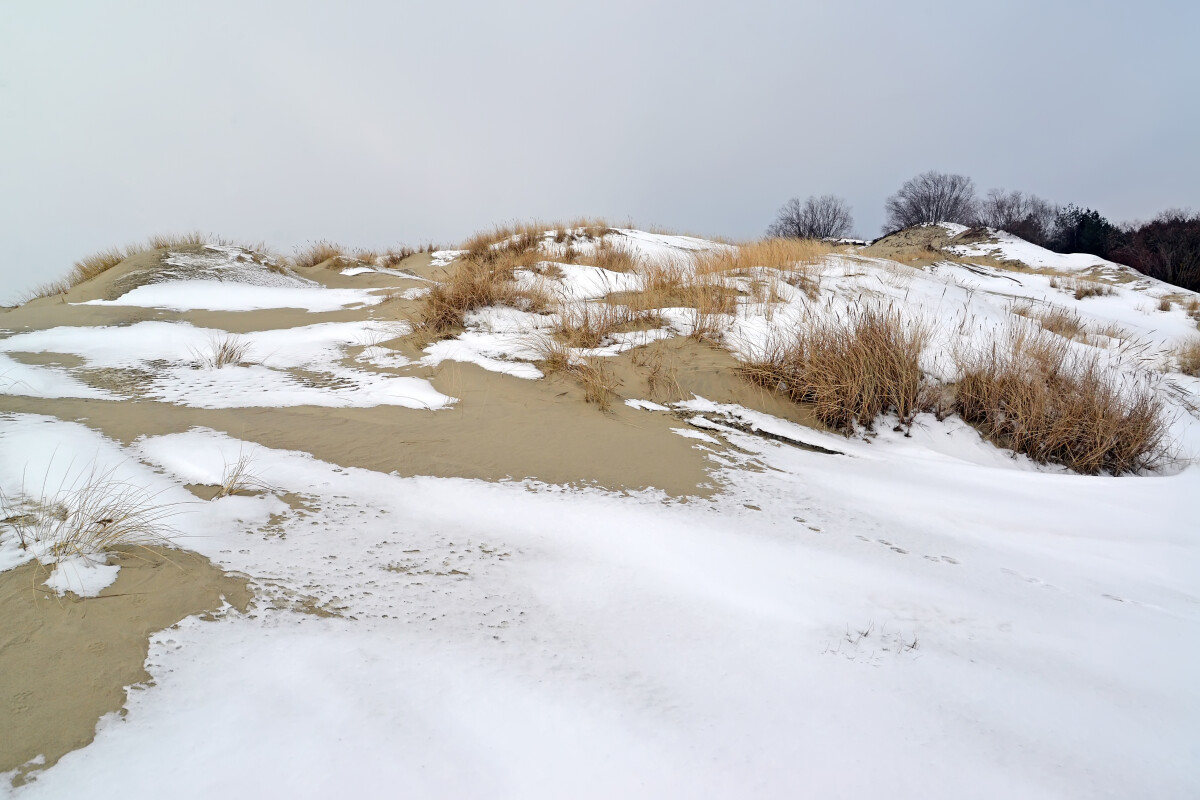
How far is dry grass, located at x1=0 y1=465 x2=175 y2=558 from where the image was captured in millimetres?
1543

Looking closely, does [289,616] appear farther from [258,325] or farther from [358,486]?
[258,325]

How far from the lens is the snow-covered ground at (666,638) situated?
1.04 meters

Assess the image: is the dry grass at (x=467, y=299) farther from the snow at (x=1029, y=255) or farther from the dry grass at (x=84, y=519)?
the snow at (x=1029, y=255)

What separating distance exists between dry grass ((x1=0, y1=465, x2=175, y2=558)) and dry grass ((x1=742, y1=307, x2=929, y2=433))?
11.6 ft

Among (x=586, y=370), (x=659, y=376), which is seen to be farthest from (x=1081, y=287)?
(x=586, y=370)

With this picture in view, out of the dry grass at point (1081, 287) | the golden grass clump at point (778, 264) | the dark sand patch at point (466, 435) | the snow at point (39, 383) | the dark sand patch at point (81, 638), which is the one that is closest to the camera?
the dark sand patch at point (81, 638)

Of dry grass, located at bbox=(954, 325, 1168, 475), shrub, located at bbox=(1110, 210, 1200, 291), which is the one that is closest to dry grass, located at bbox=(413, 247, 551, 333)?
dry grass, located at bbox=(954, 325, 1168, 475)

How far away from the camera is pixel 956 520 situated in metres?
2.46

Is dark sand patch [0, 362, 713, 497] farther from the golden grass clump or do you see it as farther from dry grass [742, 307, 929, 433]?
the golden grass clump

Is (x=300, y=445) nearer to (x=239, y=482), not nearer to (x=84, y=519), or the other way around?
(x=239, y=482)

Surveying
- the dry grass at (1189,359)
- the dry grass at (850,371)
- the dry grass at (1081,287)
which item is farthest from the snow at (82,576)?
the dry grass at (1081,287)

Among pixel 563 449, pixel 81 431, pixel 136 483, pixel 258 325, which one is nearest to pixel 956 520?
pixel 563 449

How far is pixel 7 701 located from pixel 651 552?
166cm

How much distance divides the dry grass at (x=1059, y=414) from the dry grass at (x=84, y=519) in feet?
15.3
